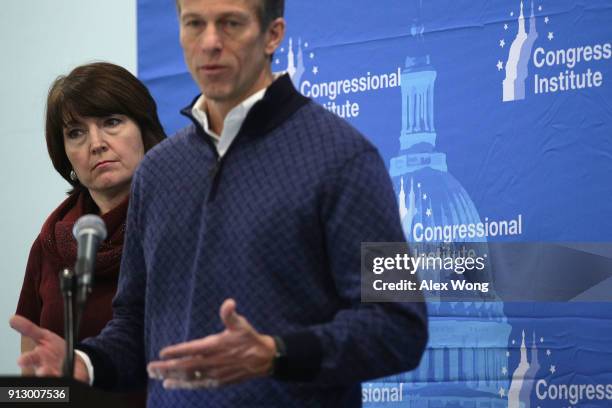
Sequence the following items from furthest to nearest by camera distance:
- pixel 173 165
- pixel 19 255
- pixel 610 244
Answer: pixel 19 255
pixel 610 244
pixel 173 165

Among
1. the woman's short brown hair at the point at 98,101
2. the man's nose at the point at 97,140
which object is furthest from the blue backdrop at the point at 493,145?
the man's nose at the point at 97,140

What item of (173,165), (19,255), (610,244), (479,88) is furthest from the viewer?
(19,255)

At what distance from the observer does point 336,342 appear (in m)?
1.35

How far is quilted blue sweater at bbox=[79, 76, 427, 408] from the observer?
1373 mm

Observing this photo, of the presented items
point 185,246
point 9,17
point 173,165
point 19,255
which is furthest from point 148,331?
point 9,17

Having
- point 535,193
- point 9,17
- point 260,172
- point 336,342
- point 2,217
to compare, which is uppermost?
point 9,17

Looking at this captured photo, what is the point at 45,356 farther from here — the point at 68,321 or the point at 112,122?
the point at 112,122

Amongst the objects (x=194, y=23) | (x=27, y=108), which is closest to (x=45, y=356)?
(x=194, y=23)

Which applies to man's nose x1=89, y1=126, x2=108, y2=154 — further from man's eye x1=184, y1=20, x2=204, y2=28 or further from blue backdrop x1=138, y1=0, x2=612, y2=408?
blue backdrop x1=138, y1=0, x2=612, y2=408

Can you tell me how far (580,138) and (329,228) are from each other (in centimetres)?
127

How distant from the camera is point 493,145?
259 cm

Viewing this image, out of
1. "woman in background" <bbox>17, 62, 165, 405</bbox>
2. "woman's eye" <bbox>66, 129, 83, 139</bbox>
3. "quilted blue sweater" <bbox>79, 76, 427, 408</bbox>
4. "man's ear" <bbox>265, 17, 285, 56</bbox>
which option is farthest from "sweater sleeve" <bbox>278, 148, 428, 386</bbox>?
"woman's eye" <bbox>66, 129, 83, 139</bbox>

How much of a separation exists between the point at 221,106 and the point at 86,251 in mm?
365

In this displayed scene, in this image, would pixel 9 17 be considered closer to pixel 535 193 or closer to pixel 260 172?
pixel 535 193
